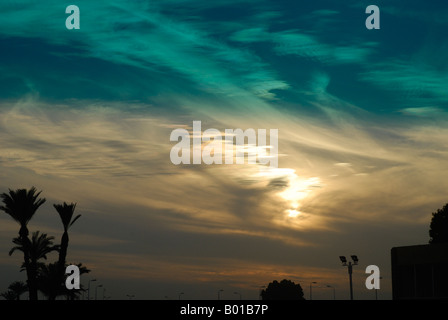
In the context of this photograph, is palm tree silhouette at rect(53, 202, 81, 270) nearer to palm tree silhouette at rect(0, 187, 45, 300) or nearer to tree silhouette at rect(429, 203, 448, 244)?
palm tree silhouette at rect(0, 187, 45, 300)

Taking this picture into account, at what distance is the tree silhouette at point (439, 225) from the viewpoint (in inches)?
4586

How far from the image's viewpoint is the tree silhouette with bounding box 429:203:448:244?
116 meters

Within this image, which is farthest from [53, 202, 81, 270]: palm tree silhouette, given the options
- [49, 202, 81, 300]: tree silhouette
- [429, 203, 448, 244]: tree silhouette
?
[429, 203, 448, 244]: tree silhouette

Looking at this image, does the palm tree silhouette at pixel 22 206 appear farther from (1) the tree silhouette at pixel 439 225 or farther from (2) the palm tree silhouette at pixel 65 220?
(1) the tree silhouette at pixel 439 225

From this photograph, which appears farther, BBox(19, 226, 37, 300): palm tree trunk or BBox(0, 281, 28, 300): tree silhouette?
BBox(0, 281, 28, 300): tree silhouette

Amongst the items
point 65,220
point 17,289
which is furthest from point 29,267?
point 17,289

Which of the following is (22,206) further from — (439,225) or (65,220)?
(439,225)

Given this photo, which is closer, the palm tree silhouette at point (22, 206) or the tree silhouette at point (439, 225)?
the palm tree silhouette at point (22, 206)

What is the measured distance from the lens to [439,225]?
117812mm

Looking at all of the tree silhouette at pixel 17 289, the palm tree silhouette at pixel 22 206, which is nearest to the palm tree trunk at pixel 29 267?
the palm tree silhouette at pixel 22 206

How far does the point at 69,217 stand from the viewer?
217 feet
